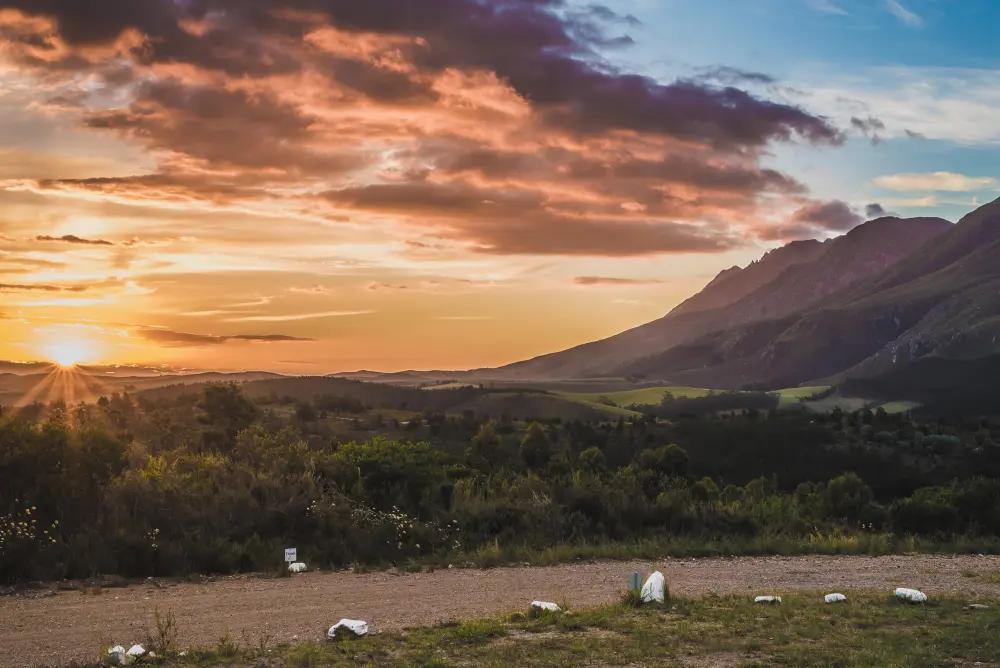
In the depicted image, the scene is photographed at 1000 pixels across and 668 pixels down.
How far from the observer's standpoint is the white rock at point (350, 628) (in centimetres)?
999

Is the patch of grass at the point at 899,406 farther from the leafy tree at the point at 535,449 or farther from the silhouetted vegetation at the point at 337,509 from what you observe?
the silhouetted vegetation at the point at 337,509

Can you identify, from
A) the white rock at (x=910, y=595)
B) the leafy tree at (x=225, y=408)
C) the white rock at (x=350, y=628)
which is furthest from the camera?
the leafy tree at (x=225, y=408)

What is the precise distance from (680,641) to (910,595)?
3.64 metres

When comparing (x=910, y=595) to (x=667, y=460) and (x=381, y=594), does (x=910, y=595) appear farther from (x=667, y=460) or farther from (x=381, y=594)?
(x=667, y=460)

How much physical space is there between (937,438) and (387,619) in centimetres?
7413

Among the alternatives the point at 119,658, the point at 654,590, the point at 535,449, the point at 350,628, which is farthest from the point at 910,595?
the point at 535,449

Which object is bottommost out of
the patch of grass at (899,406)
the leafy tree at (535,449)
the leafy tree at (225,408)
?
the patch of grass at (899,406)

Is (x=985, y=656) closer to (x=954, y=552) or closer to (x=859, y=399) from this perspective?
(x=954, y=552)

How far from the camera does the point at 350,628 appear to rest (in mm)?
10023

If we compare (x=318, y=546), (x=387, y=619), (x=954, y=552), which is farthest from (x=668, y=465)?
(x=387, y=619)

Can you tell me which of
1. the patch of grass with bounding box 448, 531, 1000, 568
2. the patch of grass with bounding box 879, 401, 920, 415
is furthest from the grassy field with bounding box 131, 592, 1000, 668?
the patch of grass with bounding box 879, 401, 920, 415

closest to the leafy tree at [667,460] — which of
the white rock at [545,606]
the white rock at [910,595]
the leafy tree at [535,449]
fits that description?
the leafy tree at [535,449]

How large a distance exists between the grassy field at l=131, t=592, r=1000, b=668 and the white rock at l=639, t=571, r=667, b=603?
0.13m

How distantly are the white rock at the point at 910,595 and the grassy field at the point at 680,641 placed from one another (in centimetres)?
11
